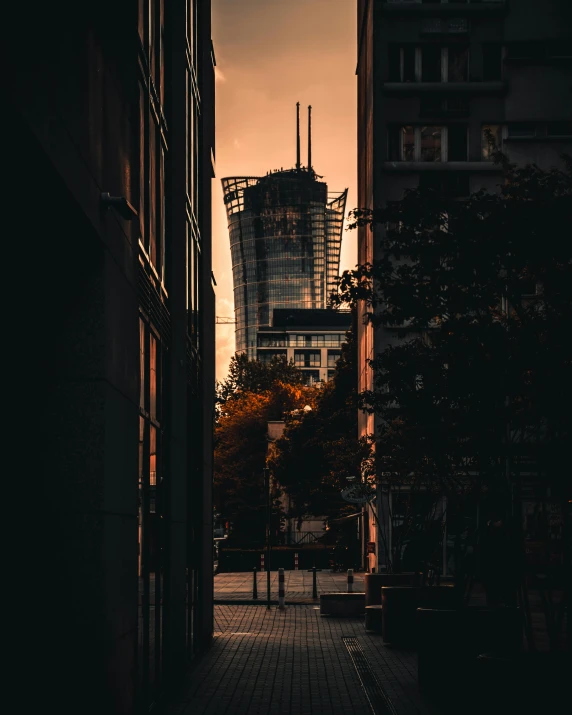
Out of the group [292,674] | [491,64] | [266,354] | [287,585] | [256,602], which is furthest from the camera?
[266,354]

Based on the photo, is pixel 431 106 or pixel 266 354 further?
pixel 266 354

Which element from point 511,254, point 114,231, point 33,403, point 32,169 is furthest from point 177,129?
point 32,169

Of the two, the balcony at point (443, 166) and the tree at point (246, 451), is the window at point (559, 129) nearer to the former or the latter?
the balcony at point (443, 166)

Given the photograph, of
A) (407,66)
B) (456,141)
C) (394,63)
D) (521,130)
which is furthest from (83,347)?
(521,130)

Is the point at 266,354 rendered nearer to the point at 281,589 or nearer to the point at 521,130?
the point at 521,130

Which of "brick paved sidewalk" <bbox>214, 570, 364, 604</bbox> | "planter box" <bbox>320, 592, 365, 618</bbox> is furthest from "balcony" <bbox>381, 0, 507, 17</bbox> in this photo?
"planter box" <bbox>320, 592, 365, 618</bbox>

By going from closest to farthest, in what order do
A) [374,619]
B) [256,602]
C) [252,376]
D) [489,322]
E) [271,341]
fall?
1. [489,322]
2. [374,619]
3. [256,602]
4. [252,376]
5. [271,341]

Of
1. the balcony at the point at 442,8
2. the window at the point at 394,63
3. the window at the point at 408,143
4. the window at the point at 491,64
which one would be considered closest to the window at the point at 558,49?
the window at the point at 491,64

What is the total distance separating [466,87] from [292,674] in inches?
1521

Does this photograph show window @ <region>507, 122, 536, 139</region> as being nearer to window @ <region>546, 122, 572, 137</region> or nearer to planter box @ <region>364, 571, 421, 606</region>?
window @ <region>546, 122, 572, 137</region>

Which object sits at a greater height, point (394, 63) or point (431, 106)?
point (394, 63)

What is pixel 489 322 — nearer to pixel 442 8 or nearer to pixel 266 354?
pixel 442 8

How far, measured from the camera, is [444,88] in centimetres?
5244

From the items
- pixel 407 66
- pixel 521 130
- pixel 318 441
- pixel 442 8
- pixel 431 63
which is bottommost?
pixel 318 441
